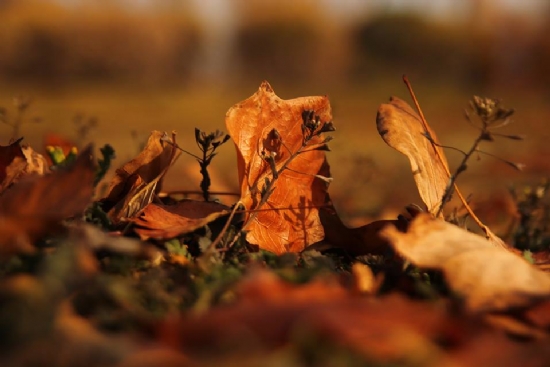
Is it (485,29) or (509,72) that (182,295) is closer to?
(509,72)

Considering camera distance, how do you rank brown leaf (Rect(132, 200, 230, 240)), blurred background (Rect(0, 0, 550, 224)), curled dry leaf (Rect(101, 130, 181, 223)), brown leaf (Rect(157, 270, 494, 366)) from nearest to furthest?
1. brown leaf (Rect(157, 270, 494, 366))
2. brown leaf (Rect(132, 200, 230, 240))
3. curled dry leaf (Rect(101, 130, 181, 223))
4. blurred background (Rect(0, 0, 550, 224))

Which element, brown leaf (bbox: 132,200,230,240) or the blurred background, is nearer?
brown leaf (bbox: 132,200,230,240)

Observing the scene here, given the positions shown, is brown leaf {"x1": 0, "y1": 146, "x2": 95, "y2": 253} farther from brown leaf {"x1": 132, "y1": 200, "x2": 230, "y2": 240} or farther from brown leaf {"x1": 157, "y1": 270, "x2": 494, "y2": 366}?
brown leaf {"x1": 157, "y1": 270, "x2": 494, "y2": 366}

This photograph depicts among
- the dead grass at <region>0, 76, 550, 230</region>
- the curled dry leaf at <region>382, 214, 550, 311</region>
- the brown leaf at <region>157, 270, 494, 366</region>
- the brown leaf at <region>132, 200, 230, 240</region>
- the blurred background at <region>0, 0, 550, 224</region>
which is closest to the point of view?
the brown leaf at <region>157, 270, 494, 366</region>

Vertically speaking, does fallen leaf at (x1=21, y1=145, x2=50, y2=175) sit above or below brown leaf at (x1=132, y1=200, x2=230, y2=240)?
above

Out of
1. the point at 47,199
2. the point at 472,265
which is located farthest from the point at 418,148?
the point at 47,199

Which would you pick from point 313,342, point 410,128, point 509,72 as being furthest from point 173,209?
point 509,72

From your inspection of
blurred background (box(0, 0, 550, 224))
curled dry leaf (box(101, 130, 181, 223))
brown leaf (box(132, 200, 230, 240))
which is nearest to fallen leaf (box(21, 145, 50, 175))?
curled dry leaf (box(101, 130, 181, 223))
